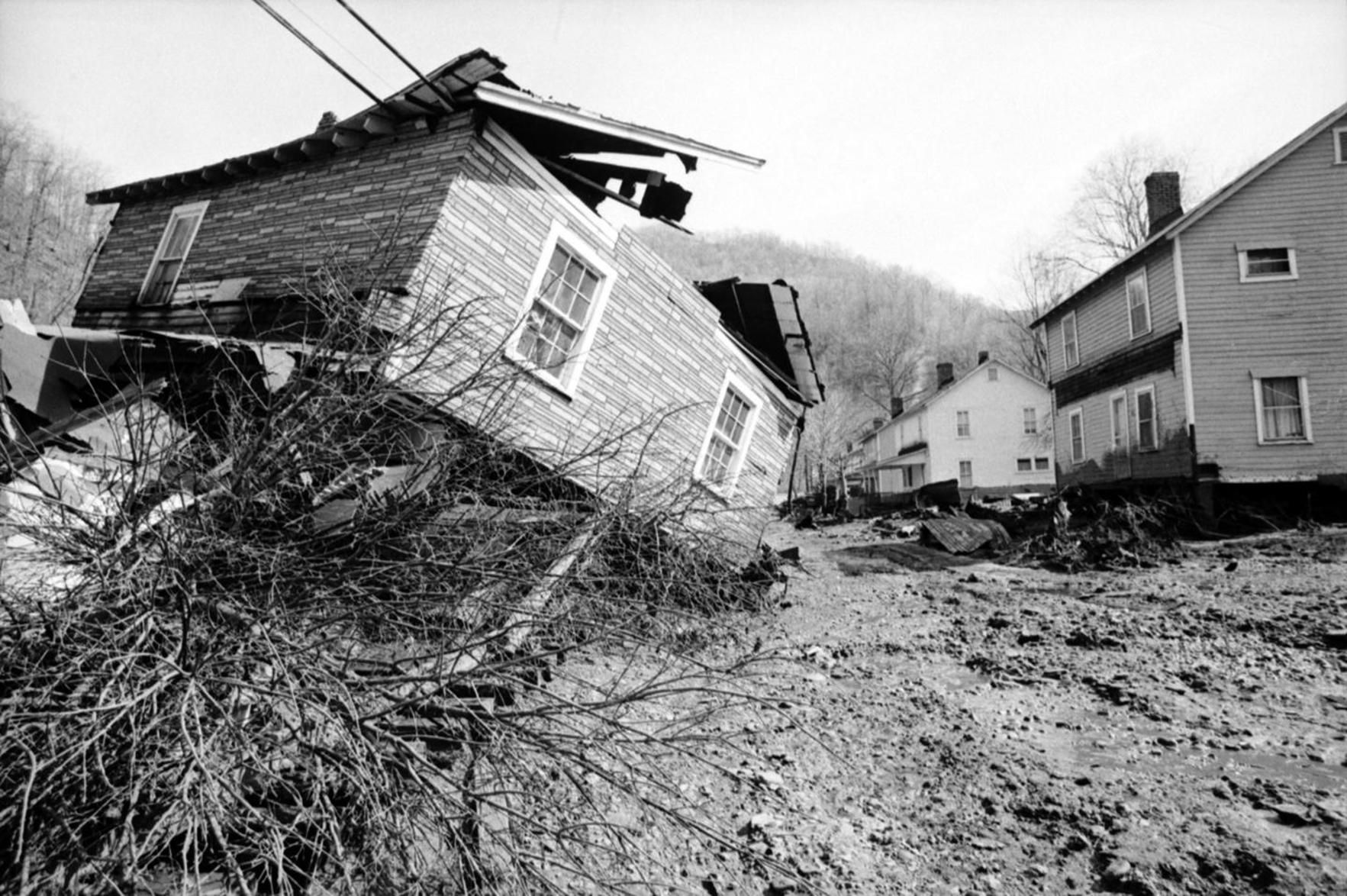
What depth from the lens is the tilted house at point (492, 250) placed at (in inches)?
307

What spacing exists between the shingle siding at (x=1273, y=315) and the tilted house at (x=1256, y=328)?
2 cm

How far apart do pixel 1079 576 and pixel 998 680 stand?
6.27 metres

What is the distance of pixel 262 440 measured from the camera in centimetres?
361

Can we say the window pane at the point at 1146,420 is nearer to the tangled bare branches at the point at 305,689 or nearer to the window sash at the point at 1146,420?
the window sash at the point at 1146,420

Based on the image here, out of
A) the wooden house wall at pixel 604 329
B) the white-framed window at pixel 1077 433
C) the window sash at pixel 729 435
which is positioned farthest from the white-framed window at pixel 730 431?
the white-framed window at pixel 1077 433

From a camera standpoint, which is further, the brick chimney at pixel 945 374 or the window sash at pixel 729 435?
the brick chimney at pixel 945 374

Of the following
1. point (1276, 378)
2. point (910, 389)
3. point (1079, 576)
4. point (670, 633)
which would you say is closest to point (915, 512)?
point (1276, 378)

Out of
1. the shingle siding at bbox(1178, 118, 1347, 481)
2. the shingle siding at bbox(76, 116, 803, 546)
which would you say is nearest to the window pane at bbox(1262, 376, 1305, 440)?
the shingle siding at bbox(1178, 118, 1347, 481)

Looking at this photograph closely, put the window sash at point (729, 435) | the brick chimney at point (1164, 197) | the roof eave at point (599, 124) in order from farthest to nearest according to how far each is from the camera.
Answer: the brick chimney at point (1164, 197), the window sash at point (729, 435), the roof eave at point (599, 124)

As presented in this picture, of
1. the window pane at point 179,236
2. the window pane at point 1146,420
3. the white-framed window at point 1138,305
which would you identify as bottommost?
the window pane at point 179,236

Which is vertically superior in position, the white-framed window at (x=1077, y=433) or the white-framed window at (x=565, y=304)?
the white-framed window at (x=1077, y=433)

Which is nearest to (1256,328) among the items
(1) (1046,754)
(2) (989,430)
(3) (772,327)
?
(3) (772,327)

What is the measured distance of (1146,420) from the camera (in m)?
17.2

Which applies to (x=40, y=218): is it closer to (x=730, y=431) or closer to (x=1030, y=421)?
(x=730, y=431)
